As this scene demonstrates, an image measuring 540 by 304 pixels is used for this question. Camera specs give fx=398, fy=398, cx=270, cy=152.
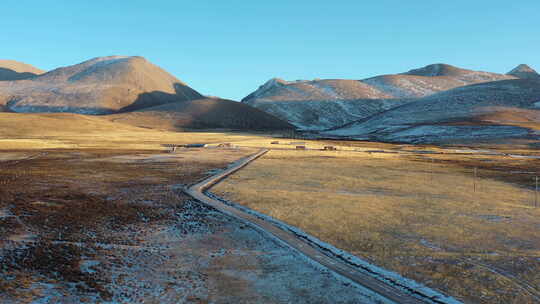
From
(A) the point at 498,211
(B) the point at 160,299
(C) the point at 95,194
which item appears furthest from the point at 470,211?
(C) the point at 95,194

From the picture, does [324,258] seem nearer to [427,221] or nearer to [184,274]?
[184,274]

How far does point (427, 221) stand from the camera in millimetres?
20156

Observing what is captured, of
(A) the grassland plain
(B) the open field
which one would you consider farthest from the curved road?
(A) the grassland plain

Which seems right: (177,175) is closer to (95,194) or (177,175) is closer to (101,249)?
(95,194)

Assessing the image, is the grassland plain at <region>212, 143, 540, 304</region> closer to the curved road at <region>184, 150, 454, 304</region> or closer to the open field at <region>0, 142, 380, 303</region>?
the curved road at <region>184, 150, 454, 304</region>

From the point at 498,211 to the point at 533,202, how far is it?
18.0ft

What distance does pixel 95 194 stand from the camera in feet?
84.1

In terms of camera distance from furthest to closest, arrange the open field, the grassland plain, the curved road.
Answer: the grassland plain → the curved road → the open field

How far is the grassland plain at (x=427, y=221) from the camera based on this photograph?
13.1 m

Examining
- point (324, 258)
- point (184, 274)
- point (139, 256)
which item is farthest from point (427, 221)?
point (139, 256)

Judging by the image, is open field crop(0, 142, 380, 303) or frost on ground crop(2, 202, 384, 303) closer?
frost on ground crop(2, 202, 384, 303)

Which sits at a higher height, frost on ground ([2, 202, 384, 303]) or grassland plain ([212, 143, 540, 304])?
grassland plain ([212, 143, 540, 304])

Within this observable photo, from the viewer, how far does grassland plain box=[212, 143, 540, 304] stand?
13141 millimetres

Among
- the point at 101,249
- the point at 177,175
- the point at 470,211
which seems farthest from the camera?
the point at 177,175
